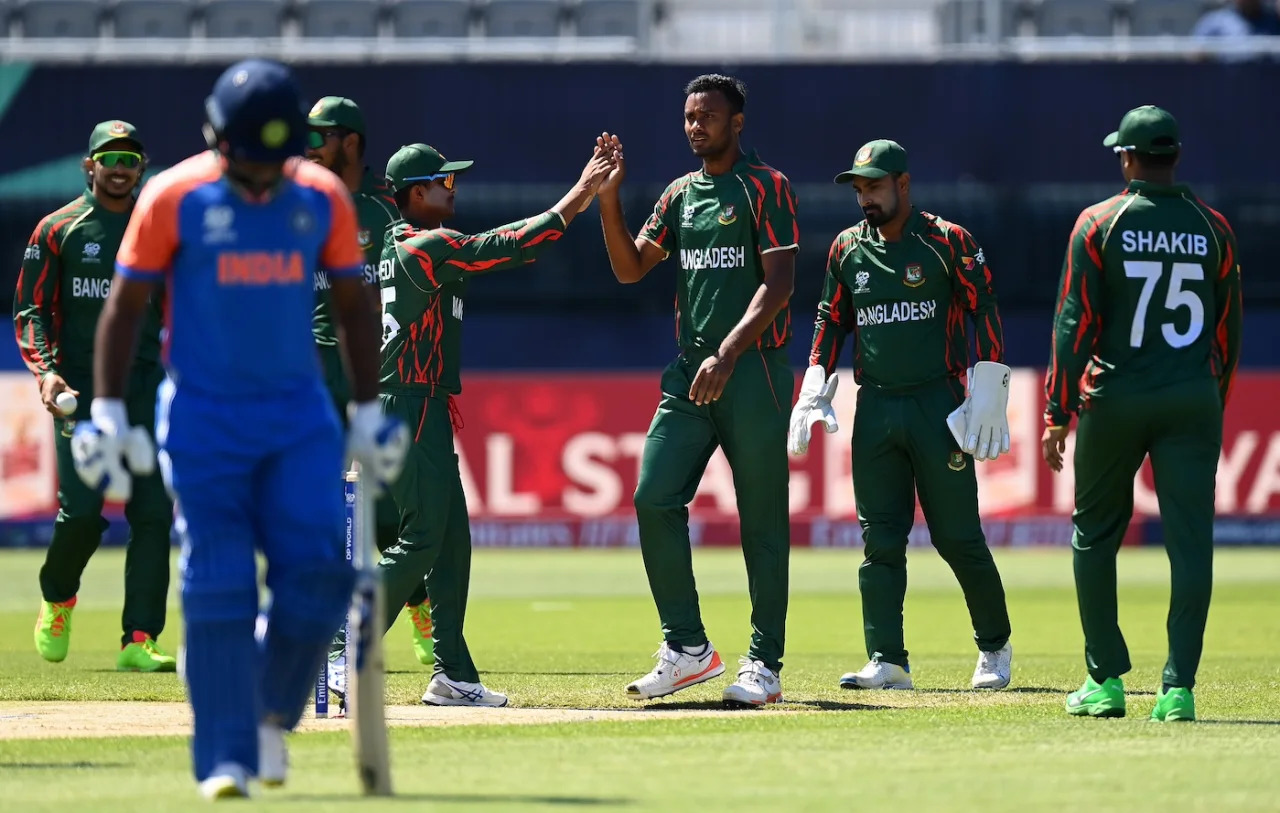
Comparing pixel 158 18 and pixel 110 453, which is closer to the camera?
pixel 110 453

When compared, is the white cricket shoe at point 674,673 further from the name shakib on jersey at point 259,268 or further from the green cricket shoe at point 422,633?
the name shakib on jersey at point 259,268

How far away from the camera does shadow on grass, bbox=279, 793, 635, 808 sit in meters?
5.48

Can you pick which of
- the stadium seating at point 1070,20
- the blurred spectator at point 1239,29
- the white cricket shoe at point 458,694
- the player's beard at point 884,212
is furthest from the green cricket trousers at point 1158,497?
the stadium seating at point 1070,20

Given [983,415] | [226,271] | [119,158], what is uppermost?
[119,158]

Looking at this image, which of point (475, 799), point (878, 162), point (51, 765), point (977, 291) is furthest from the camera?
point (977, 291)

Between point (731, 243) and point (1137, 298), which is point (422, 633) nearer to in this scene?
point (731, 243)

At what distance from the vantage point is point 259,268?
5.64 m

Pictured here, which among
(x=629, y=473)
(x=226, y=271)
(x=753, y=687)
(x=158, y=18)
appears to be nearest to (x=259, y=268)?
(x=226, y=271)

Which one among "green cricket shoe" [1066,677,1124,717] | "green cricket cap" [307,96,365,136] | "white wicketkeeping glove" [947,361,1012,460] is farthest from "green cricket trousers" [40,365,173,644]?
"green cricket shoe" [1066,677,1124,717]

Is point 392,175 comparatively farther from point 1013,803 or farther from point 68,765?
point 1013,803

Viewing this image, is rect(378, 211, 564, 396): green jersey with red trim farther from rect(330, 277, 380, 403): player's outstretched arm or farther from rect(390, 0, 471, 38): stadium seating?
rect(390, 0, 471, 38): stadium seating

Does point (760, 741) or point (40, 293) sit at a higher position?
point (40, 293)

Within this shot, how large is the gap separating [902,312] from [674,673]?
2124 millimetres

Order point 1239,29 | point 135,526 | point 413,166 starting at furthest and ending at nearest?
point 1239,29, point 135,526, point 413,166
